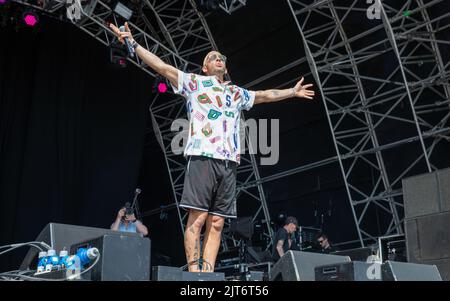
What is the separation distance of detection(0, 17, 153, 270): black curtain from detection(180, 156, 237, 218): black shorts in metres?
6.42

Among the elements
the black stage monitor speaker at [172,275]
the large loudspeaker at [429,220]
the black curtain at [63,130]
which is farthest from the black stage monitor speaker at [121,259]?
the black curtain at [63,130]

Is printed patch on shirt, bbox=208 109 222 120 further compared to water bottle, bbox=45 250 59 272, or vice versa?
printed patch on shirt, bbox=208 109 222 120

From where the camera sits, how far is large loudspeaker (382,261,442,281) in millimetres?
2609

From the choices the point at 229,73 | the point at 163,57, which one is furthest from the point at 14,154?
the point at 229,73

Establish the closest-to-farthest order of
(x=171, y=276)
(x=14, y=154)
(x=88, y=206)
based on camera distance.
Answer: (x=171, y=276) → (x=14, y=154) → (x=88, y=206)

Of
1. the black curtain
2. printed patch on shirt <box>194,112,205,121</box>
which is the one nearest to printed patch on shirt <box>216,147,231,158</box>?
printed patch on shirt <box>194,112,205,121</box>

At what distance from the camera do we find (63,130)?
32.2 ft

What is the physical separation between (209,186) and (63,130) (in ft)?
22.7

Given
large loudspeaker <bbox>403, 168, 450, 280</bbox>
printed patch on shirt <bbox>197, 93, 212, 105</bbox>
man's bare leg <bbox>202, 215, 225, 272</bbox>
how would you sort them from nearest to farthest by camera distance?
man's bare leg <bbox>202, 215, 225, 272</bbox> → printed patch on shirt <bbox>197, 93, 212, 105</bbox> → large loudspeaker <bbox>403, 168, 450, 280</bbox>

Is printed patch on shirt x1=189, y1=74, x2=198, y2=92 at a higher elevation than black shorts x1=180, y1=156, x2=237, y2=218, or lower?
higher

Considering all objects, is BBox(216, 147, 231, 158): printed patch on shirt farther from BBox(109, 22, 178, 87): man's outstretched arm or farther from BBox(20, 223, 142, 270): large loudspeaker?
BBox(20, 223, 142, 270): large loudspeaker
